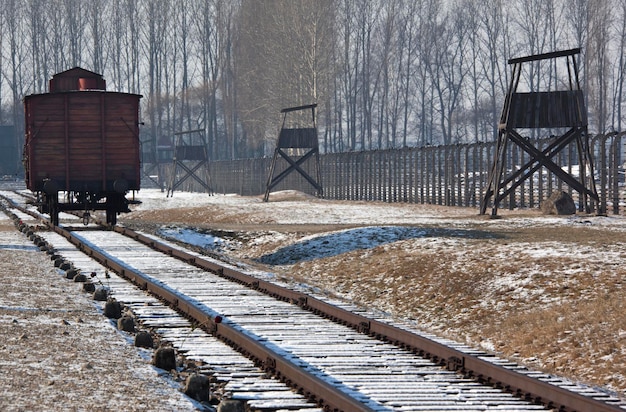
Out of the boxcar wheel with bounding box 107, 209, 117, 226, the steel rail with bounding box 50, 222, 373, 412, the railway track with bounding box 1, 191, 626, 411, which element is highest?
the boxcar wheel with bounding box 107, 209, 117, 226

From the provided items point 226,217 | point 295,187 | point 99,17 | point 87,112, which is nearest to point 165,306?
point 87,112

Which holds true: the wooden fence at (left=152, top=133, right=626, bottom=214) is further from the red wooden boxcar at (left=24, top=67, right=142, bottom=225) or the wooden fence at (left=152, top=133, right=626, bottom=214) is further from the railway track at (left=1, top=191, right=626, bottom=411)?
the railway track at (left=1, top=191, right=626, bottom=411)

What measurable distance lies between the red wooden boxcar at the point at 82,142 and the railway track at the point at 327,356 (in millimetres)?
12304

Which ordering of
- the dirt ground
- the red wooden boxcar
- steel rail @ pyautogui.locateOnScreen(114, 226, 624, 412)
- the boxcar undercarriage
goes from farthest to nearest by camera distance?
the boxcar undercarriage
the red wooden boxcar
the dirt ground
steel rail @ pyautogui.locateOnScreen(114, 226, 624, 412)

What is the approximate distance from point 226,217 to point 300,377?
88.5ft

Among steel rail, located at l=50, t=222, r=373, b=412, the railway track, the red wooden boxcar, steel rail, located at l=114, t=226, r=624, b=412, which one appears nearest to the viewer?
steel rail, located at l=50, t=222, r=373, b=412

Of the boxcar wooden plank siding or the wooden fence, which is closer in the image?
the boxcar wooden plank siding

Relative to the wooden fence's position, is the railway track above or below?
below

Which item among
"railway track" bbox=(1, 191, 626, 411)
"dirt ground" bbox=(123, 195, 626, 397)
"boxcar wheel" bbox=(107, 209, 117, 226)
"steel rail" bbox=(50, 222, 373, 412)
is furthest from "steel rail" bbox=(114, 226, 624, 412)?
"boxcar wheel" bbox=(107, 209, 117, 226)

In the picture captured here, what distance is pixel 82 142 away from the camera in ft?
92.7

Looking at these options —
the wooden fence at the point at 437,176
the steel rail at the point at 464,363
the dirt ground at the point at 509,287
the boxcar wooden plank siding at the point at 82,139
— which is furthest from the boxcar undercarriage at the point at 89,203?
the steel rail at the point at 464,363

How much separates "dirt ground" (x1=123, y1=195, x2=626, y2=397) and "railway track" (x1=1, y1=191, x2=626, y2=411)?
0.72 metres

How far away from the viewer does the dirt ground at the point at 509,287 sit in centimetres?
1083

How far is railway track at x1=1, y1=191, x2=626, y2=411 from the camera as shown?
8047mm
